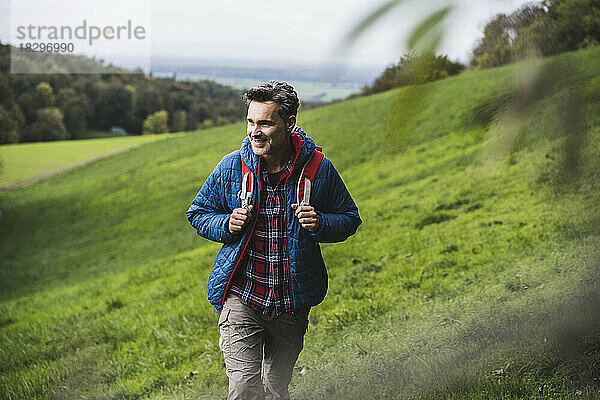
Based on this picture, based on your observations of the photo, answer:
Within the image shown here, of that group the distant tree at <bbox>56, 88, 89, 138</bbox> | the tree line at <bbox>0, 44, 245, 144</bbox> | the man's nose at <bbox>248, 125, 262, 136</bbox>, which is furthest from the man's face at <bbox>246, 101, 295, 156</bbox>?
the distant tree at <bbox>56, 88, 89, 138</bbox>

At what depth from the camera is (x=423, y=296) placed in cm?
540

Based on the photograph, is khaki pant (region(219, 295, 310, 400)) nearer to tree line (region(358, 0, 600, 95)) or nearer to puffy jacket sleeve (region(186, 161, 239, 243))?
puffy jacket sleeve (region(186, 161, 239, 243))

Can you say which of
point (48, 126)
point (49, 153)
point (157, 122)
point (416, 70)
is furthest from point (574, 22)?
point (48, 126)

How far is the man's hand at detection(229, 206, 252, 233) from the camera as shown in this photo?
257cm

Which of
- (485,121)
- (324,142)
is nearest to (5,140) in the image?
(324,142)

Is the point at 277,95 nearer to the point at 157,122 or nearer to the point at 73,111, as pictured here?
the point at 157,122

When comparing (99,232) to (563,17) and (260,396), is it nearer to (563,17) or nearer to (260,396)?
(260,396)

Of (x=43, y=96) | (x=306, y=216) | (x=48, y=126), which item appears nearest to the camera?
(x=306, y=216)

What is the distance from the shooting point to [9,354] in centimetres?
618

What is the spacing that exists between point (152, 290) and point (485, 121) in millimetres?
7673

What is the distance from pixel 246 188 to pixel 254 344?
731 mm

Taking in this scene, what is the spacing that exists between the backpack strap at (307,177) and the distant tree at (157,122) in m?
32.1

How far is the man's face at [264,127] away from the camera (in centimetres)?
267

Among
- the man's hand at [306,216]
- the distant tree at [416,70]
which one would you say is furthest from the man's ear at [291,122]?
→ the distant tree at [416,70]
